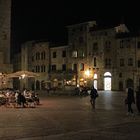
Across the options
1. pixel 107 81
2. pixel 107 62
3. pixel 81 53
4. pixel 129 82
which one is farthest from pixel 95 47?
pixel 129 82

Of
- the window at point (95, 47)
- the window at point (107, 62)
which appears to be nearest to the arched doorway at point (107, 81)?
the window at point (107, 62)

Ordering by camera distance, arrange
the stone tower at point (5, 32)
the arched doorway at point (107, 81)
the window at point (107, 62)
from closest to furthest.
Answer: the stone tower at point (5, 32) < the arched doorway at point (107, 81) < the window at point (107, 62)

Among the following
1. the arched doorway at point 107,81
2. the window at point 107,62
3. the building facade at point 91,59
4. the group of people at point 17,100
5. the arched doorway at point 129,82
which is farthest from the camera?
the window at point 107,62

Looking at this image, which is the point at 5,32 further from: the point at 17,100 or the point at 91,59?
the point at 17,100

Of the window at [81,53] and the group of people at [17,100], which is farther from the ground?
the window at [81,53]

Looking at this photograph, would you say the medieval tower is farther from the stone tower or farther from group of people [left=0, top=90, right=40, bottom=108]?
group of people [left=0, top=90, right=40, bottom=108]

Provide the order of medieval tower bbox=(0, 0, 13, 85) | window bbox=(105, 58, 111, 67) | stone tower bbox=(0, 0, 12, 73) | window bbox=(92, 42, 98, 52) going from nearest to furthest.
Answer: medieval tower bbox=(0, 0, 13, 85) < stone tower bbox=(0, 0, 12, 73) < window bbox=(105, 58, 111, 67) < window bbox=(92, 42, 98, 52)

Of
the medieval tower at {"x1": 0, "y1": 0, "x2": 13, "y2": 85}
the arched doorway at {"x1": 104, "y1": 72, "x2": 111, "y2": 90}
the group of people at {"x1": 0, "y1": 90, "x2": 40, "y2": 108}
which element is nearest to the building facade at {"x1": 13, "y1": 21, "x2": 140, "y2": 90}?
the arched doorway at {"x1": 104, "y1": 72, "x2": 111, "y2": 90}

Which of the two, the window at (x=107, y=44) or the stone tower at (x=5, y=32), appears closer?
the stone tower at (x=5, y=32)

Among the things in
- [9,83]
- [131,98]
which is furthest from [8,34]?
[131,98]

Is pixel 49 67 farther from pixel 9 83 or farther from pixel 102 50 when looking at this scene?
pixel 9 83

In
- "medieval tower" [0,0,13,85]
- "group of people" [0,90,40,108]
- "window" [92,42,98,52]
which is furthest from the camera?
"window" [92,42,98,52]

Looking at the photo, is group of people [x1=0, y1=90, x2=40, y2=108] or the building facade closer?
group of people [x1=0, y1=90, x2=40, y2=108]

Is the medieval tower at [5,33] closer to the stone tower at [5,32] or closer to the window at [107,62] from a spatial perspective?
the stone tower at [5,32]
